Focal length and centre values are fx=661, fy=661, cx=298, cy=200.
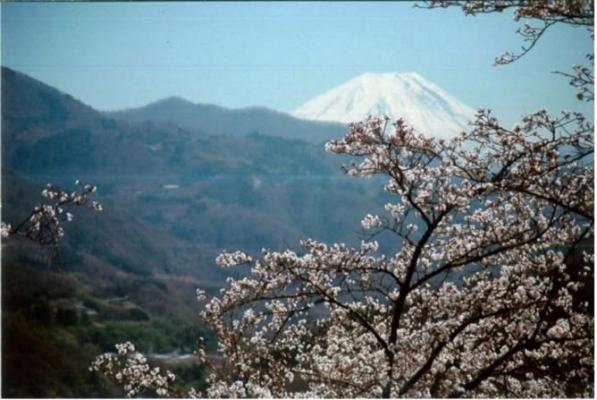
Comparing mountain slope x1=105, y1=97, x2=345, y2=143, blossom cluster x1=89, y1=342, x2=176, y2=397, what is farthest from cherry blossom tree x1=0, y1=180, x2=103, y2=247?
mountain slope x1=105, y1=97, x2=345, y2=143

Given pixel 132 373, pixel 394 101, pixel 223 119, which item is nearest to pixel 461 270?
pixel 394 101

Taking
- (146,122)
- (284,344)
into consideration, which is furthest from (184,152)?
(284,344)

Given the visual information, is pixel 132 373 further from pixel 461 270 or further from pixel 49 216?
pixel 461 270

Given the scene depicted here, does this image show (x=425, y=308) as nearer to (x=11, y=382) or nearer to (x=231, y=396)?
(x=231, y=396)

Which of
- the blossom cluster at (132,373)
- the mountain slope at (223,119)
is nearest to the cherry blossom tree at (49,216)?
the blossom cluster at (132,373)

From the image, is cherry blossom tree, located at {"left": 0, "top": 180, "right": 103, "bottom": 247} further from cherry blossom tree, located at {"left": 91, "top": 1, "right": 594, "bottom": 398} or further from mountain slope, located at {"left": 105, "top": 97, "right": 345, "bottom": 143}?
mountain slope, located at {"left": 105, "top": 97, "right": 345, "bottom": 143}

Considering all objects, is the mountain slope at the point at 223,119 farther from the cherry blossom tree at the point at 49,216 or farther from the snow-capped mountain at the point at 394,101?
the cherry blossom tree at the point at 49,216
